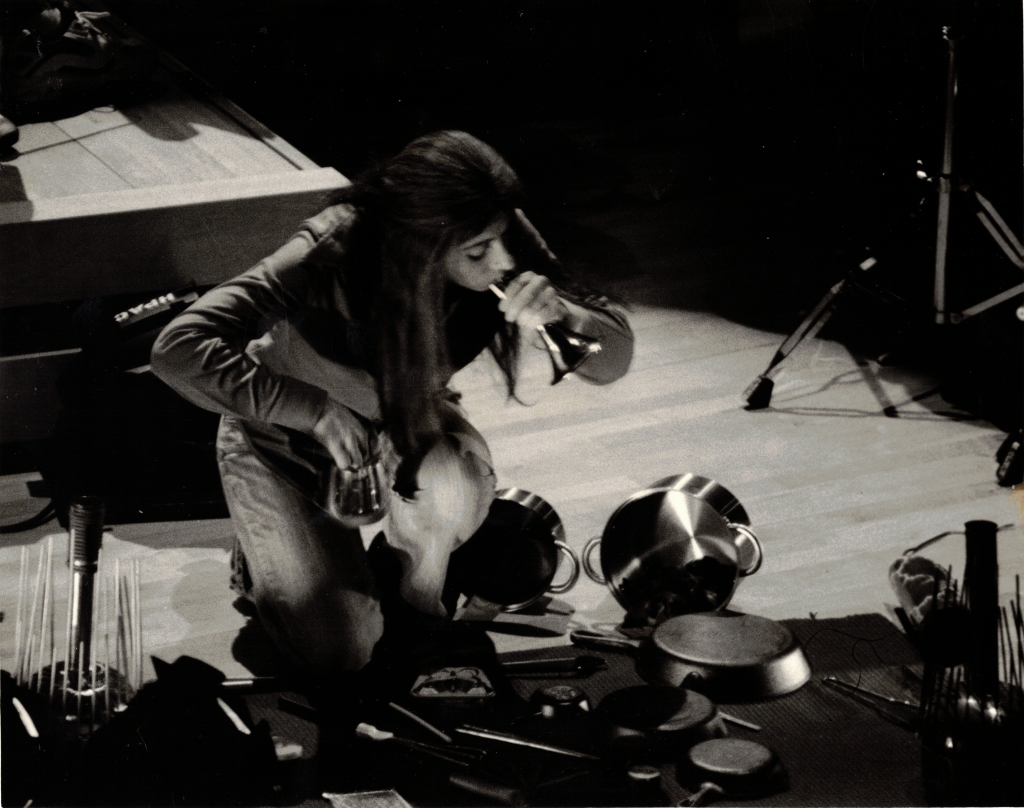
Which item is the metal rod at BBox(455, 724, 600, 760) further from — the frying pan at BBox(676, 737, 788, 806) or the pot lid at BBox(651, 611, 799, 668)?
the pot lid at BBox(651, 611, 799, 668)

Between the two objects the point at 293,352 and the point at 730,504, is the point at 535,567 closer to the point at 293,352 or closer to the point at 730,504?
the point at 730,504

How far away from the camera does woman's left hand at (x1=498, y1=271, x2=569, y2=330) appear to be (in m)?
2.57

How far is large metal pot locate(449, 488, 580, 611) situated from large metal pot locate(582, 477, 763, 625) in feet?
0.27

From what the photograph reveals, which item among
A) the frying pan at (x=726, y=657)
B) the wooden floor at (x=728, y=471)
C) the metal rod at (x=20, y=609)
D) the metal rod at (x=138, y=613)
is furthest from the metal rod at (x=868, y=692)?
the metal rod at (x=20, y=609)

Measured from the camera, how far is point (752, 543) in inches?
115

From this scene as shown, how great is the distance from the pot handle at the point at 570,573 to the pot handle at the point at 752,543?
1.12 feet

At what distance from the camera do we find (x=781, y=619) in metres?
2.88

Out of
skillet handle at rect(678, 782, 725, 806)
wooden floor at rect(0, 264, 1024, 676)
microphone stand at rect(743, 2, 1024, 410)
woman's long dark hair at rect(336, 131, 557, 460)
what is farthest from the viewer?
microphone stand at rect(743, 2, 1024, 410)

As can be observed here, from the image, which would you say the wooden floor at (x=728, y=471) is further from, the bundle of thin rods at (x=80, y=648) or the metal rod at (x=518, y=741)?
the metal rod at (x=518, y=741)

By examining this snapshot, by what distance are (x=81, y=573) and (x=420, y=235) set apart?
91 cm

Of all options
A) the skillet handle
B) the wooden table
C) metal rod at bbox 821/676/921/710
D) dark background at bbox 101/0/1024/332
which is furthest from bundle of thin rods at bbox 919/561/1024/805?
the wooden table

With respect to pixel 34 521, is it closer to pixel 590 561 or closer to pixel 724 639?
pixel 590 561

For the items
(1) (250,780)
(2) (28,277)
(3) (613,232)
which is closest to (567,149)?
(3) (613,232)

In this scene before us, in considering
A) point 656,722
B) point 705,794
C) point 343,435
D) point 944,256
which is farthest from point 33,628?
point 944,256
